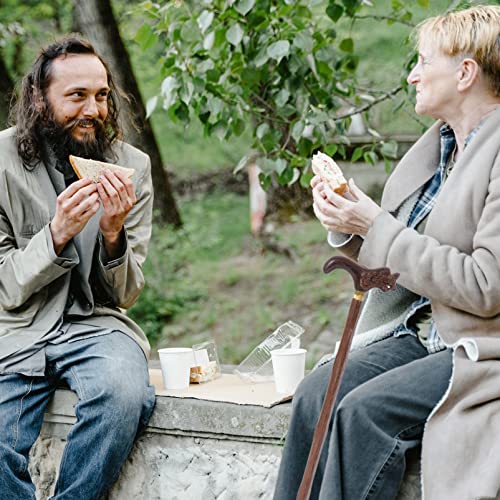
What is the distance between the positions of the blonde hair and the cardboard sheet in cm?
118

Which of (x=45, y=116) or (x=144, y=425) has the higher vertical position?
(x=45, y=116)

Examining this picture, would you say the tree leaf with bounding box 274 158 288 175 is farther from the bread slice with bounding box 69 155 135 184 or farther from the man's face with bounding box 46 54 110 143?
the bread slice with bounding box 69 155 135 184

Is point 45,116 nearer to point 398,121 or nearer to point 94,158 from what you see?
point 94,158

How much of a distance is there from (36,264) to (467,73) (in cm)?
145

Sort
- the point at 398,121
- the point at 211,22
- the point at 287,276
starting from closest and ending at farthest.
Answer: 1. the point at 211,22
2. the point at 287,276
3. the point at 398,121

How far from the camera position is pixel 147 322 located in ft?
23.0

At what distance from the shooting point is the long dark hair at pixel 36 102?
3180mm

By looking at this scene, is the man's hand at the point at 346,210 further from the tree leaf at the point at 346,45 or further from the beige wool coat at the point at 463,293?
the tree leaf at the point at 346,45

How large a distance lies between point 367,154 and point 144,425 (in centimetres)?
164

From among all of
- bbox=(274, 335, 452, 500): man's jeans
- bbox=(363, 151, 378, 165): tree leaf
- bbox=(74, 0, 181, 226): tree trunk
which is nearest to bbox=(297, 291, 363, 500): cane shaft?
bbox=(274, 335, 452, 500): man's jeans

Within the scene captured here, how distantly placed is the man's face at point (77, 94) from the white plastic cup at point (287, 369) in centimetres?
101

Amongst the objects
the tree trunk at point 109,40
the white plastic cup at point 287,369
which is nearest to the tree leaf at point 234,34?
the white plastic cup at point 287,369

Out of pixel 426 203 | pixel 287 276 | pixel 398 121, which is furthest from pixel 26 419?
pixel 398 121

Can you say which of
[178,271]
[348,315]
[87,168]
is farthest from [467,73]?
[178,271]
